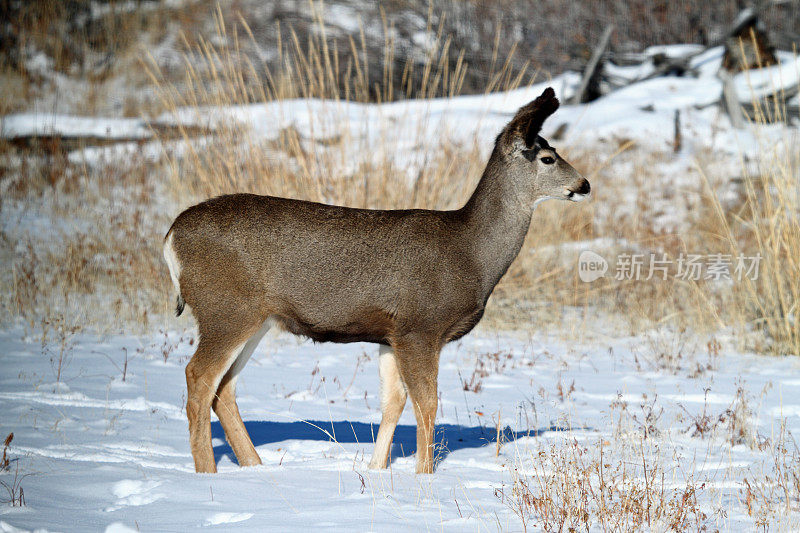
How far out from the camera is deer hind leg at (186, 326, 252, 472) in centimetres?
449

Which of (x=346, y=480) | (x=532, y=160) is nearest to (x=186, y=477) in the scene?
(x=346, y=480)

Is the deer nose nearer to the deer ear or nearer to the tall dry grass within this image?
the deer ear

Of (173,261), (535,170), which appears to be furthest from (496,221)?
(173,261)

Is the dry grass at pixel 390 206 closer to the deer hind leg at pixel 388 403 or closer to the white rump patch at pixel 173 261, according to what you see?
the deer hind leg at pixel 388 403

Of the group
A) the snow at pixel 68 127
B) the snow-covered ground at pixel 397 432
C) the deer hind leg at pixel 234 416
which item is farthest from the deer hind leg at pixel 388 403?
the snow at pixel 68 127

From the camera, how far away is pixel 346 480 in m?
4.30

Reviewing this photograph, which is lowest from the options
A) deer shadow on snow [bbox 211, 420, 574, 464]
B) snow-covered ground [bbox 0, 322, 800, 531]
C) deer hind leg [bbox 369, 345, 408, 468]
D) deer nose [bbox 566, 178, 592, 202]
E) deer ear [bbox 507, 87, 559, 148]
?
deer shadow on snow [bbox 211, 420, 574, 464]

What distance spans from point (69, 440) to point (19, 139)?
1155cm

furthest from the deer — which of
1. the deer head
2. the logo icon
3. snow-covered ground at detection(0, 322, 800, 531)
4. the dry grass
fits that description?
the logo icon

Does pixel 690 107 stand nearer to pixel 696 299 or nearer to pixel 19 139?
pixel 696 299

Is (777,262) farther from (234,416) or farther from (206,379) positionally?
(206,379)

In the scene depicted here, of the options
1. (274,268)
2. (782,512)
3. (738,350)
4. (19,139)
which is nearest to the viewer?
(782,512)

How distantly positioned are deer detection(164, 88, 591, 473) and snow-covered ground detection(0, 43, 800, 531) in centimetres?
44

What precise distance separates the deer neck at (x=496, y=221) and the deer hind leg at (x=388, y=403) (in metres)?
0.72
